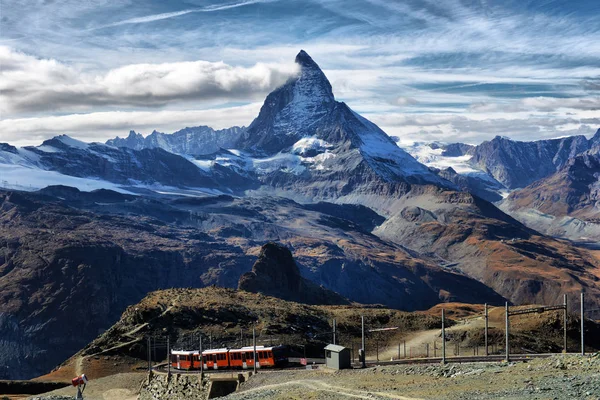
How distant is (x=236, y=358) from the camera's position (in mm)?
100250

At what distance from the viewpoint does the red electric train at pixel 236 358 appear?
9769 centimetres

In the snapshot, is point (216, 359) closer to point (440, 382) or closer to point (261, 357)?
point (261, 357)

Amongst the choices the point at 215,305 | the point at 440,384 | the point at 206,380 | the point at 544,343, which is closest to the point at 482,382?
the point at 440,384

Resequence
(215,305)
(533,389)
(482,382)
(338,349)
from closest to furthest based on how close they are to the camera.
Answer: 1. (533,389)
2. (482,382)
3. (338,349)
4. (215,305)

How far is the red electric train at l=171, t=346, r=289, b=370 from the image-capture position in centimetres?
9769

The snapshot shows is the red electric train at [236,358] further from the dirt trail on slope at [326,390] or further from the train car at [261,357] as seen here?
the dirt trail on slope at [326,390]

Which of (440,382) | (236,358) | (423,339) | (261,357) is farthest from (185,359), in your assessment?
(423,339)

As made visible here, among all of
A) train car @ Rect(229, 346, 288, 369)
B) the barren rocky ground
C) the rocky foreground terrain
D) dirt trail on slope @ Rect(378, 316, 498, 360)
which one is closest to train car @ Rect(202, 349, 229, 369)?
train car @ Rect(229, 346, 288, 369)

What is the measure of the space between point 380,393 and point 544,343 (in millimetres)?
72491

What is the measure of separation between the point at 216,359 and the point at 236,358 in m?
3.32

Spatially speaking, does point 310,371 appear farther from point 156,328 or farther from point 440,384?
point 156,328

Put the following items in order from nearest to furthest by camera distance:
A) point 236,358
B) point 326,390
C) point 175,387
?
1. point 326,390
2. point 175,387
3. point 236,358

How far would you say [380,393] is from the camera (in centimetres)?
6875

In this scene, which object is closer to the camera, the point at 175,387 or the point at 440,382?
the point at 440,382
